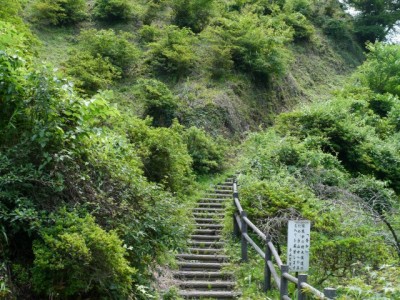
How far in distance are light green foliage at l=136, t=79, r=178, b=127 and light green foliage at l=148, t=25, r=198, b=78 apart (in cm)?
289

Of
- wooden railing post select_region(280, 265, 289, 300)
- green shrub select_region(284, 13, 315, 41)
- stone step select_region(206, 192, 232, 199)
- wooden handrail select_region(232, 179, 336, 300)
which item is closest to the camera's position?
wooden handrail select_region(232, 179, 336, 300)

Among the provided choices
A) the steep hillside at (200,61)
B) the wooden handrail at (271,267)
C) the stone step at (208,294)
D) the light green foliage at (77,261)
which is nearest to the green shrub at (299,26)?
the steep hillside at (200,61)

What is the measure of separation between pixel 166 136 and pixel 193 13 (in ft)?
47.3

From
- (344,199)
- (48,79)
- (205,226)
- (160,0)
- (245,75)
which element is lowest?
(205,226)

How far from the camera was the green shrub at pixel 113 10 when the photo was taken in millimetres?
24609

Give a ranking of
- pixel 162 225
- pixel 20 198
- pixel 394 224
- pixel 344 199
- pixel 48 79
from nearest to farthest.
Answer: pixel 20 198 < pixel 48 79 < pixel 162 225 < pixel 394 224 < pixel 344 199

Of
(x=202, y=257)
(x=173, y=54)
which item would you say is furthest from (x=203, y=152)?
(x=202, y=257)

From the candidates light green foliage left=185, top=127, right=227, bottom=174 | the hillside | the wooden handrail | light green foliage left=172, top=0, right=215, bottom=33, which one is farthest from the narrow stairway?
light green foliage left=172, top=0, right=215, bottom=33

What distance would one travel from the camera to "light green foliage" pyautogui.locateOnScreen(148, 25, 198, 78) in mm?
20203

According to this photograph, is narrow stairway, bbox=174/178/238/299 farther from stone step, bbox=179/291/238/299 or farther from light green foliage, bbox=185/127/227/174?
light green foliage, bbox=185/127/227/174

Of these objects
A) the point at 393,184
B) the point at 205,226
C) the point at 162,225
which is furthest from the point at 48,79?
the point at 393,184

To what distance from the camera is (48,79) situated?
18.0ft

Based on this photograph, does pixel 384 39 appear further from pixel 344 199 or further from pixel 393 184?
pixel 344 199

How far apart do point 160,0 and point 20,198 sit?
72.3 ft
